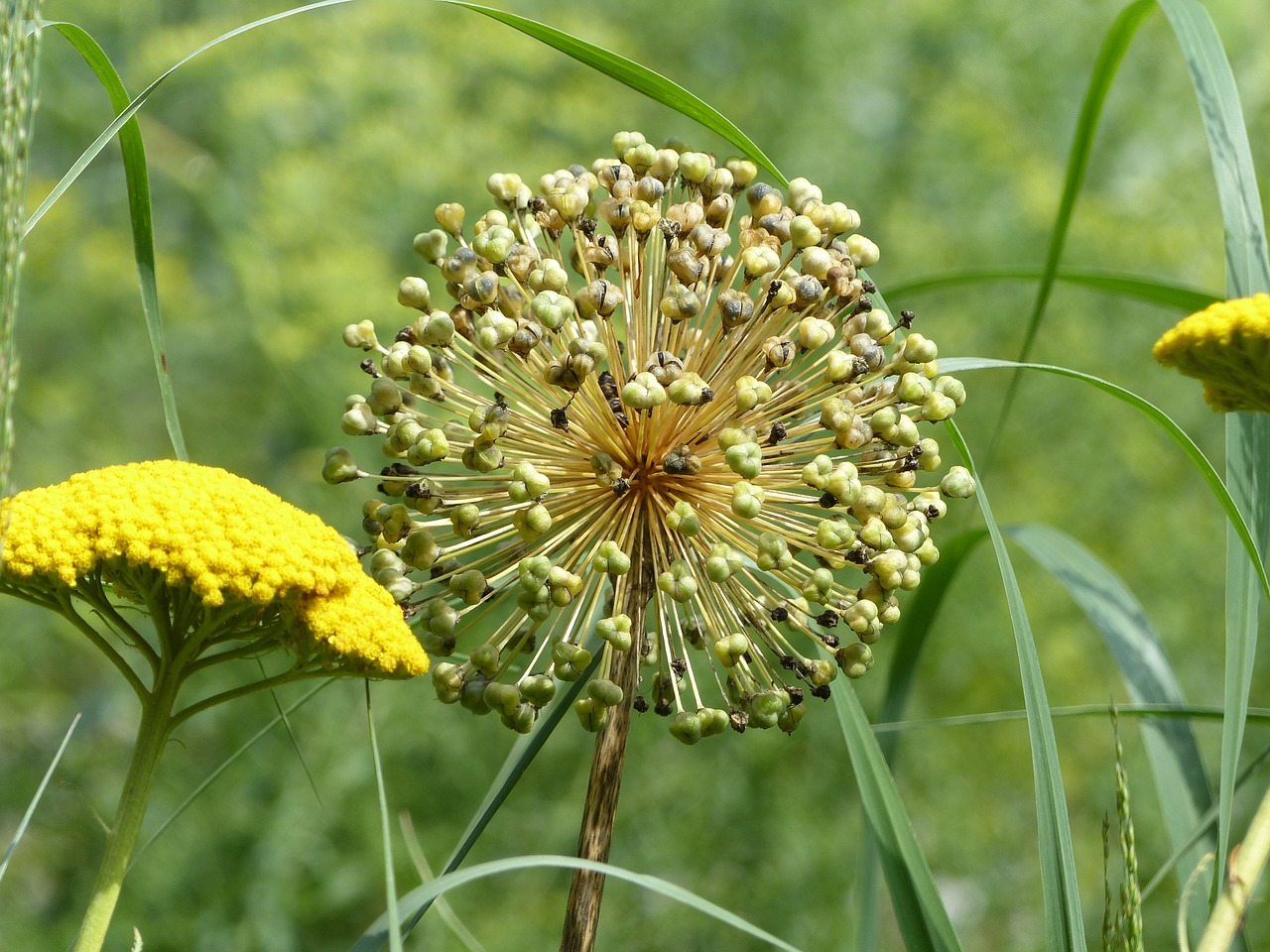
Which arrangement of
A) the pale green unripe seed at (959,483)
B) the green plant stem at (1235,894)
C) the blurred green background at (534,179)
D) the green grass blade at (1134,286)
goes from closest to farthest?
the green plant stem at (1235,894)
the pale green unripe seed at (959,483)
the green grass blade at (1134,286)
the blurred green background at (534,179)

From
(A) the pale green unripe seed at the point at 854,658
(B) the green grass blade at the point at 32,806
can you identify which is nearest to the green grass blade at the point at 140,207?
(B) the green grass blade at the point at 32,806

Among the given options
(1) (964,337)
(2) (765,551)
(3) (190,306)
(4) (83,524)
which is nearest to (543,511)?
(2) (765,551)

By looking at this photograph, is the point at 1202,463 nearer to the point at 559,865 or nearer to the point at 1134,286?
the point at 1134,286

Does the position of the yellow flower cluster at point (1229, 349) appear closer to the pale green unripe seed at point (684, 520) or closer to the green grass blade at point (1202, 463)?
the green grass blade at point (1202, 463)

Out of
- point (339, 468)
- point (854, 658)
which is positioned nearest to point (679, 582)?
point (854, 658)

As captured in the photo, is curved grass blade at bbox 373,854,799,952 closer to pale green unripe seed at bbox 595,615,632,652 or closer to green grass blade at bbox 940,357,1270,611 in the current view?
pale green unripe seed at bbox 595,615,632,652

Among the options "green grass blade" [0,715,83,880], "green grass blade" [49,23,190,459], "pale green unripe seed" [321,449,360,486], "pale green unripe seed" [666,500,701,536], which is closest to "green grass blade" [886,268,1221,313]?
"pale green unripe seed" [666,500,701,536]
